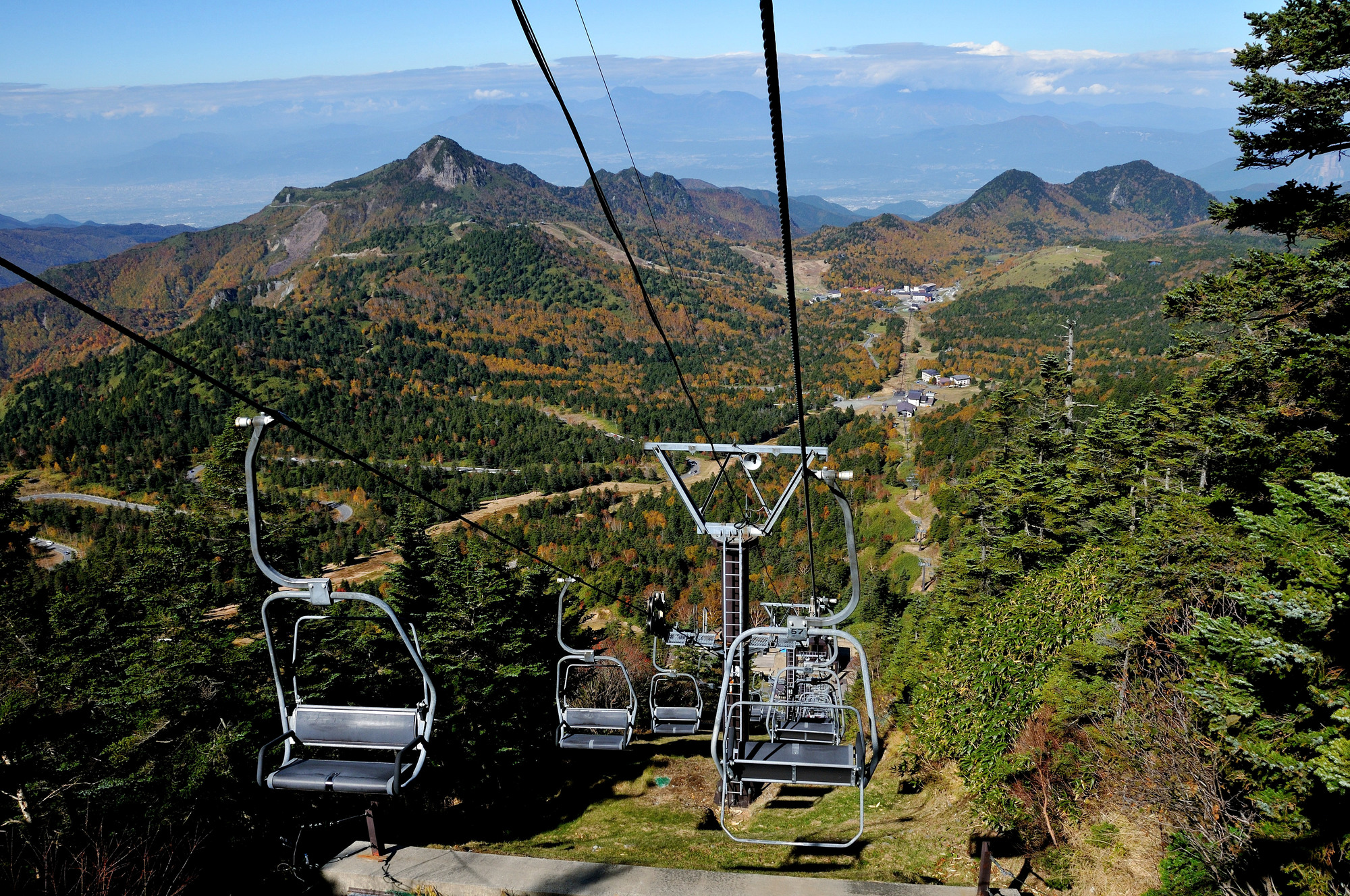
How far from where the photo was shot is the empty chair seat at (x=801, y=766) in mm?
7793

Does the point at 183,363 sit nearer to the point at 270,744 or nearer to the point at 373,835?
the point at 270,744

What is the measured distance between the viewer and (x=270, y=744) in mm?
7074

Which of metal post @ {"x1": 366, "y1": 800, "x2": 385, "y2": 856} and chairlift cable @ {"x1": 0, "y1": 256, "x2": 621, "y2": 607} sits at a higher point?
chairlift cable @ {"x1": 0, "y1": 256, "x2": 621, "y2": 607}

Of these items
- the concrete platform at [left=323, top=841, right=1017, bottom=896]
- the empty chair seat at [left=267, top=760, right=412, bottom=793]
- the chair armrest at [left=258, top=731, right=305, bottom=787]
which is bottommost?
the concrete platform at [left=323, top=841, right=1017, bottom=896]

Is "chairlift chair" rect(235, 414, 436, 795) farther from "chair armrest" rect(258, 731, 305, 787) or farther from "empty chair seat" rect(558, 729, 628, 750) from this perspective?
"empty chair seat" rect(558, 729, 628, 750)

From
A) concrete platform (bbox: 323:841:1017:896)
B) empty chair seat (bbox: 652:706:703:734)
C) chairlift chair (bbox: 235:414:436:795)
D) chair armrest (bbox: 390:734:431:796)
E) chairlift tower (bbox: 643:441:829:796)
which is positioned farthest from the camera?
empty chair seat (bbox: 652:706:703:734)

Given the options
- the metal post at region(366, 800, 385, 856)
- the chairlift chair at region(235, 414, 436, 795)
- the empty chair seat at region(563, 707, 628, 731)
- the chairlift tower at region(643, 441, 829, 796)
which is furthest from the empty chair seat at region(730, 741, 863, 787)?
the metal post at region(366, 800, 385, 856)

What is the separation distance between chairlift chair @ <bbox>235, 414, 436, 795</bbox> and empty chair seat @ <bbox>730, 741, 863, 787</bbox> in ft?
10.7

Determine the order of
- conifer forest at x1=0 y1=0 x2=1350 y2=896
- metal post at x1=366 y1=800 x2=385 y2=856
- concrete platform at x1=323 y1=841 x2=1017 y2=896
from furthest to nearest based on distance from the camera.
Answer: metal post at x1=366 y1=800 x2=385 y2=856 → concrete platform at x1=323 y1=841 x2=1017 y2=896 → conifer forest at x1=0 y1=0 x2=1350 y2=896

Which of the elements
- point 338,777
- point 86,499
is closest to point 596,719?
point 338,777

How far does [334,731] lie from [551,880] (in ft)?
18.0

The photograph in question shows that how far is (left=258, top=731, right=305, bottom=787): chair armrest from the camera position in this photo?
6.97 meters

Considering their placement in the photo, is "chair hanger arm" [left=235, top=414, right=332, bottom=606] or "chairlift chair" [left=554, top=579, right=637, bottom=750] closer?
"chair hanger arm" [left=235, top=414, right=332, bottom=606]

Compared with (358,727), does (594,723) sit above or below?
below
